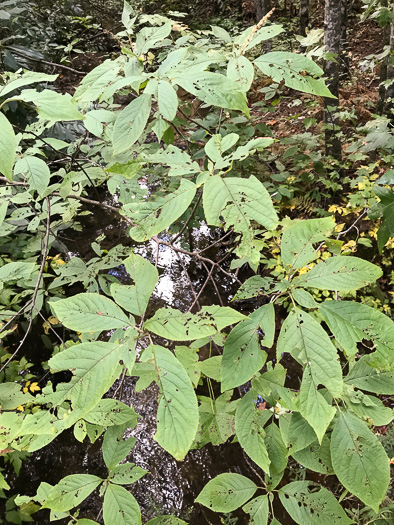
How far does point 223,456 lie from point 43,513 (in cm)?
155

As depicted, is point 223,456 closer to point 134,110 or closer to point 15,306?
point 15,306

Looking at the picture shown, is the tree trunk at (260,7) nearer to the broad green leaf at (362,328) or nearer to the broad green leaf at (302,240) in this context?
the broad green leaf at (302,240)

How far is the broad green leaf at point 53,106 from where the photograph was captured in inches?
34.3

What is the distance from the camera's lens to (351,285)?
0.85 m

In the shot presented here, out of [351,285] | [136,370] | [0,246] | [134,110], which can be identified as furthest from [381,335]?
[0,246]

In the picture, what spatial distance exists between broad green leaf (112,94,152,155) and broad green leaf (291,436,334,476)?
959 mm

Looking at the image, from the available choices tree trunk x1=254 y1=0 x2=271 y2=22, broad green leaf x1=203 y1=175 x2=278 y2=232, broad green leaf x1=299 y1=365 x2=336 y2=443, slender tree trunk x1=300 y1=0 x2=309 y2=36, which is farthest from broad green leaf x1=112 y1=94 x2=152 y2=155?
tree trunk x1=254 y1=0 x2=271 y2=22

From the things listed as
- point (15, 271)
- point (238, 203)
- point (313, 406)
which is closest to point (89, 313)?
point (238, 203)

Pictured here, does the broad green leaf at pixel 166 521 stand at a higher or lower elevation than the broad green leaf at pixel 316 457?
lower

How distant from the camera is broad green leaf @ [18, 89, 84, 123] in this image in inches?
34.3

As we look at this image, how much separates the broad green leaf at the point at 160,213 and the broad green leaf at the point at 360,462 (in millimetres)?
680

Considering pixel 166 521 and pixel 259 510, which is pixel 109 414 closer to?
pixel 166 521

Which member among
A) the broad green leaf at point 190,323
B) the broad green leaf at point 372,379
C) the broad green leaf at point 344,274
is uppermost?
the broad green leaf at point 344,274

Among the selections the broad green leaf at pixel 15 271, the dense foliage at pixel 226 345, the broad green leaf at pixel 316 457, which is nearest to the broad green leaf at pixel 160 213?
the dense foliage at pixel 226 345
